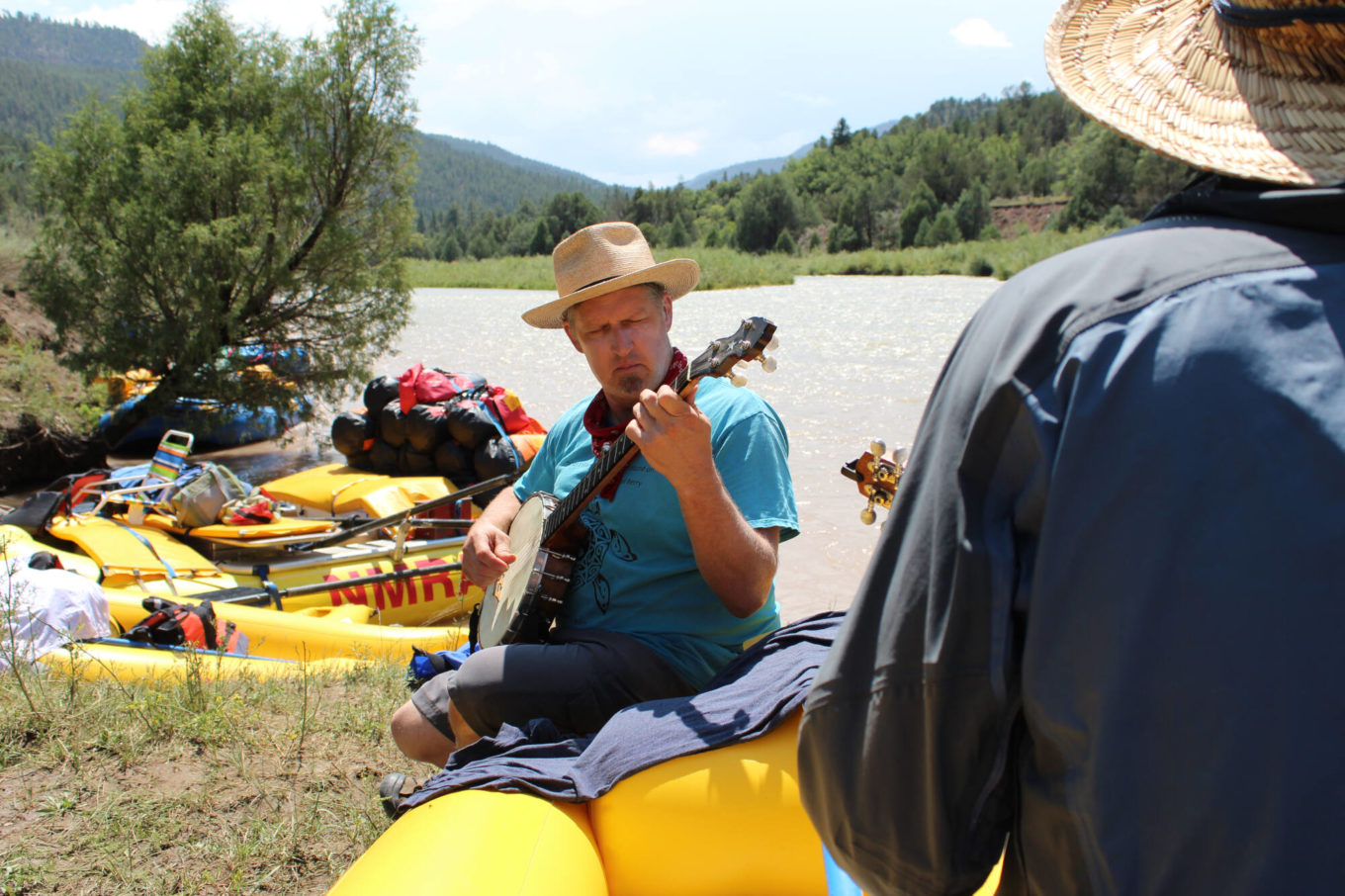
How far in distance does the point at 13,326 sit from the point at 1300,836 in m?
15.3

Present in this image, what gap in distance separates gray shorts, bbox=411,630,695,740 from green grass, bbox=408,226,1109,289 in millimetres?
43464

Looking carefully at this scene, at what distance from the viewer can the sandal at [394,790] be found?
2.54 metres

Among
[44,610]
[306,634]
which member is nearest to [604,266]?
[44,610]

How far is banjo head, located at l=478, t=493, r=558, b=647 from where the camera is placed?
2.56 m

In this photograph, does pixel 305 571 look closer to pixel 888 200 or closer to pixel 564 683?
pixel 564 683

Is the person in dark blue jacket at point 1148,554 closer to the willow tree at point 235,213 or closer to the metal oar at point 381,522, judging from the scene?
the metal oar at point 381,522

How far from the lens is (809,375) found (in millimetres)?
17344

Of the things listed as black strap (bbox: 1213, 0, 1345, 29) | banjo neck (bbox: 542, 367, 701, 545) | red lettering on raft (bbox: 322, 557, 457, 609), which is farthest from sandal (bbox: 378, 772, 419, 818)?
red lettering on raft (bbox: 322, 557, 457, 609)

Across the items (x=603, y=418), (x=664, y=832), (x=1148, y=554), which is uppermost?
(x=1148, y=554)

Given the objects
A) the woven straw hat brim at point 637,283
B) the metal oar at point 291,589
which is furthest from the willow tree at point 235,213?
the woven straw hat brim at point 637,283

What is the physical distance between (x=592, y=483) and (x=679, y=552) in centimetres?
32

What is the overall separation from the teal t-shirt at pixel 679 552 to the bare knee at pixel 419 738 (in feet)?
1.48

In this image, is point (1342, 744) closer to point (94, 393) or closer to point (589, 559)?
point (589, 559)

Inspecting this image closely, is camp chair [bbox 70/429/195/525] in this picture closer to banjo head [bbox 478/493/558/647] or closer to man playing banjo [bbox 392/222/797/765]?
banjo head [bbox 478/493/558/647]
